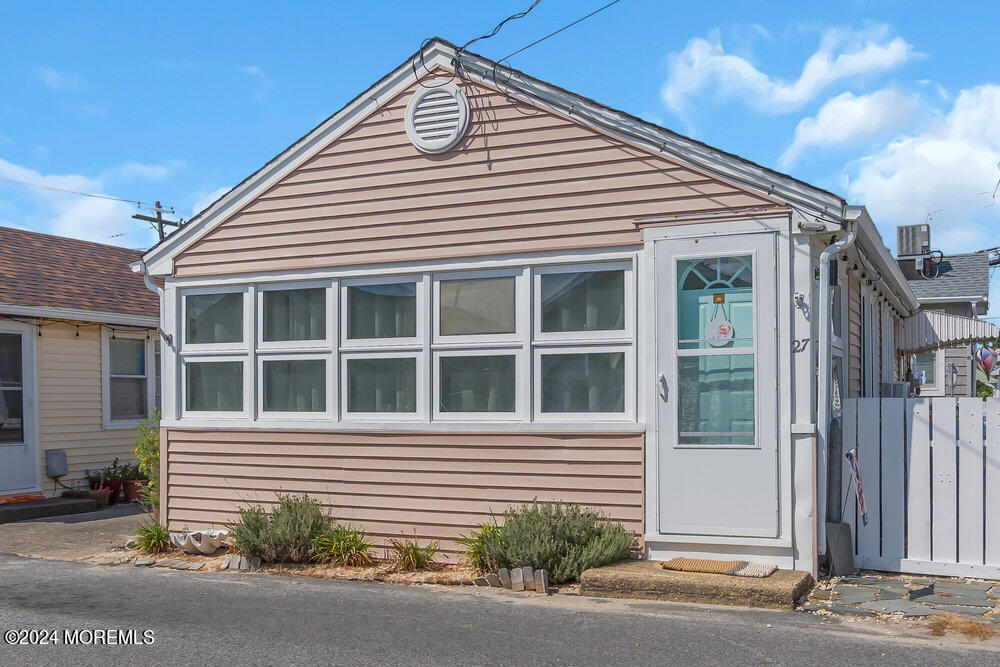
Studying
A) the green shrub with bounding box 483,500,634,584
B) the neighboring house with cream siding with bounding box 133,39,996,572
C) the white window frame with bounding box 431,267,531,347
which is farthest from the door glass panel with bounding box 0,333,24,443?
the green shrub with bounding box 483,500,634,584

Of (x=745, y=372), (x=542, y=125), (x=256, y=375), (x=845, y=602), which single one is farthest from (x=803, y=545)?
(x=256, y=375)

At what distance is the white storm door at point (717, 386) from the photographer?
22.6ft

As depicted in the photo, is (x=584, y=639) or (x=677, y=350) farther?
(x=677, y=350)

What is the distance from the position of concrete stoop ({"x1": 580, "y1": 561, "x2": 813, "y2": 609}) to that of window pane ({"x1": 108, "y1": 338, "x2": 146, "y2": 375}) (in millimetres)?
10001

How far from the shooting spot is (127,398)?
14258 mm

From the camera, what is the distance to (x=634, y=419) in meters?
7.37

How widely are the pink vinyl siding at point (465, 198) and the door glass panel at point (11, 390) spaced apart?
473cm

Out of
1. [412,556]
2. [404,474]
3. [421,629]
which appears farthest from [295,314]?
[421,629]

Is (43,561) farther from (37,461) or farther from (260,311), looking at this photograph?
(37,461)

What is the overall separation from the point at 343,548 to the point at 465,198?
3.30 meters

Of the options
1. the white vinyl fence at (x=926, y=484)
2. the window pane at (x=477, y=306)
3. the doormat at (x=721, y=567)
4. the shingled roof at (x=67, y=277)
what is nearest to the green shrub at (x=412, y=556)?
the window pane at (x=477, y=306)

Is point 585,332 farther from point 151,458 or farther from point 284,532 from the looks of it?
point 151,458

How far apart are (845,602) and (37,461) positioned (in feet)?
36.0

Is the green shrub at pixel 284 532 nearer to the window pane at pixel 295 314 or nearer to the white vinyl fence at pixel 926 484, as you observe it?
the window pane at pixel 295 314
